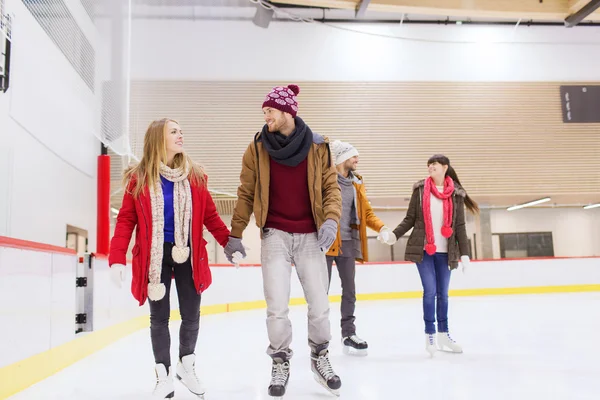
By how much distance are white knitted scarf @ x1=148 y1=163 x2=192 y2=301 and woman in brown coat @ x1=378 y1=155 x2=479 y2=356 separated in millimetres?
1410

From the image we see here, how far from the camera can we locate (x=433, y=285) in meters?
3.41

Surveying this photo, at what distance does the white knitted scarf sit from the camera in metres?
2.29

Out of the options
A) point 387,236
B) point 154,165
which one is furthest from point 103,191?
point 154,165

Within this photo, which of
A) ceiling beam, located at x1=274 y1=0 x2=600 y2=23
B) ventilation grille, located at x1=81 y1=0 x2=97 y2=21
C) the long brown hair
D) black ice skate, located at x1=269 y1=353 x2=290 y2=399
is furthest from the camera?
ceiling beam, located at x1=274 y1=0 x2=600 y2=23

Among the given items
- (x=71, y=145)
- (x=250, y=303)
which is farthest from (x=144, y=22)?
(x=250, y=303)

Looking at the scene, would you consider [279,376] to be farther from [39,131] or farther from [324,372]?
[39,131]

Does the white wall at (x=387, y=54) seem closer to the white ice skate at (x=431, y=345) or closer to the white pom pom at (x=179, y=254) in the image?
the white ice skate at (x=431, y=345)

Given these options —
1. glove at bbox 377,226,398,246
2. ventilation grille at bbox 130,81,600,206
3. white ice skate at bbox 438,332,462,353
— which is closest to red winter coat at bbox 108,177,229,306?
glove at bbox 377,226,398,246

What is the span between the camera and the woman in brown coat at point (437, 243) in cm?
339

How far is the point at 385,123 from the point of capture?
38.8ft

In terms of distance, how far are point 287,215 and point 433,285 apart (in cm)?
144

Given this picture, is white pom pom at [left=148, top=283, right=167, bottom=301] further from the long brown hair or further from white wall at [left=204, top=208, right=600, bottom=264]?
white wall at [left=204, top=208, right=600, bottom=264]

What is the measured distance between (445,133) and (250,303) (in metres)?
6.20

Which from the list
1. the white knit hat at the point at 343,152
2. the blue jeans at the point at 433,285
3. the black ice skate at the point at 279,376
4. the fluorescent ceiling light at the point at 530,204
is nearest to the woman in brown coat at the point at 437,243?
the blue jeans at the point at 433,285
